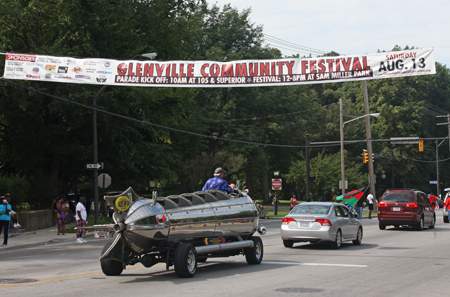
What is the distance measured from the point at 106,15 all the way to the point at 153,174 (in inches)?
442

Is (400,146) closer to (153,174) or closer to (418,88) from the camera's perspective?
(418,88)

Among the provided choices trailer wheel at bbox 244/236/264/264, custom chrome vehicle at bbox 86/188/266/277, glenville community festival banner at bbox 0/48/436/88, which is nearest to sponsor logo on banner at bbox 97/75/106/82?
glenville community festival banner at bbox 0/48/436/88

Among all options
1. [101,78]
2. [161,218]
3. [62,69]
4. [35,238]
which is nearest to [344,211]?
[161,218]

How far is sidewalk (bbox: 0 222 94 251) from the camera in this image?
19.9 m

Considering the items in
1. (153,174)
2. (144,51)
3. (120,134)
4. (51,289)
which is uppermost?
(144,51)

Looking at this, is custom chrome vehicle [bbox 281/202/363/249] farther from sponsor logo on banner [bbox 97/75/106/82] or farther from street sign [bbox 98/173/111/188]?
street sign [bbox 98/173/111/188]

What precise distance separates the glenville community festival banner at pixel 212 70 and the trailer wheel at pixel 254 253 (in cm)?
614

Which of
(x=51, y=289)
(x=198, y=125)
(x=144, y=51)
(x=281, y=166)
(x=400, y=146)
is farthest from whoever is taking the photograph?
(x=400, y=146)

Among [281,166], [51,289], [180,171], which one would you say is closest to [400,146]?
[281,166]

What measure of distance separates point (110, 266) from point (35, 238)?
12.5 meters

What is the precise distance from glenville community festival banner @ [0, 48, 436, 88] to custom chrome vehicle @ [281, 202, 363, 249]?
13.5ft

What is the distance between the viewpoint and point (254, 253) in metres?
12.8

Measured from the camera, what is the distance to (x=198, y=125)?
4525 cm

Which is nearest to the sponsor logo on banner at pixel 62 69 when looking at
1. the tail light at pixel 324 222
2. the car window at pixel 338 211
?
the tail light at pixel 324 222
